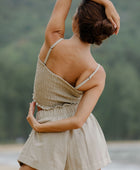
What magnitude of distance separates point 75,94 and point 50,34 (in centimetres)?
29

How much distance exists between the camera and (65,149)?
176cm

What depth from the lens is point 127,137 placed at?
25.1 meters

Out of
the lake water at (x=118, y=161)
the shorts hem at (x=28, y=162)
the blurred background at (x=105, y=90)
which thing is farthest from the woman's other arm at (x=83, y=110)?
the blurred background at (x=105, y=90)

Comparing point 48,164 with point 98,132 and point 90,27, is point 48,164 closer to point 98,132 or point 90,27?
point 98,132

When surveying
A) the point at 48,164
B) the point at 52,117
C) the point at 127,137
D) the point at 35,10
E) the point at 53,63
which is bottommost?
the point at 127,137

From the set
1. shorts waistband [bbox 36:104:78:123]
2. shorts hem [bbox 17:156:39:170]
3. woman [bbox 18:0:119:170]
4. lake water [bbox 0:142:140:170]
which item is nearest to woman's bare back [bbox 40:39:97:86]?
woman [bbox 18:0:119:170]

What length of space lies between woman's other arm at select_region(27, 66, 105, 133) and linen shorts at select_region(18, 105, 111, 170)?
4 cm

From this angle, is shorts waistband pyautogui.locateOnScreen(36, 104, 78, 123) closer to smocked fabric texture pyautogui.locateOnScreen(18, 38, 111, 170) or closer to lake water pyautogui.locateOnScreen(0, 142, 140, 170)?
smocked fabric texture pyautogui.locateOnScreen(18, 38, 111, 170)

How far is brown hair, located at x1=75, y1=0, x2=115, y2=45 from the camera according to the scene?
1.71 meters

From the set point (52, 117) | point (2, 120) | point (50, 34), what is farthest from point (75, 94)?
point (2, 120)

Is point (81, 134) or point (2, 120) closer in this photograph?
point (81, 134)

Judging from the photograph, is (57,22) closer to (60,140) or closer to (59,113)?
(59,113)

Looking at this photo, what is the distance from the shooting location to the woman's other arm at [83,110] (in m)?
1.72

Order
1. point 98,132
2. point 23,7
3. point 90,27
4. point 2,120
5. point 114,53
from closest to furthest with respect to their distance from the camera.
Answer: point 90,27 → point 98,132 → point 2,120 → point 114,53 → point 23,7
